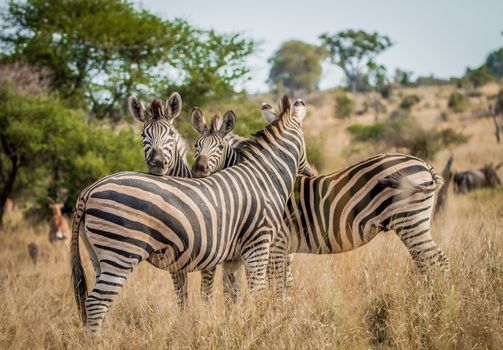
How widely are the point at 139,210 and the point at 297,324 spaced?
1541mm

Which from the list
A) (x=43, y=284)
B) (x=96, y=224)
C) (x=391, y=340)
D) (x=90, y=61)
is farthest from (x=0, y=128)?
(x=391, y=340)

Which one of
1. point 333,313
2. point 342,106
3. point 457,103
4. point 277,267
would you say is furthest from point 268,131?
point 457,103

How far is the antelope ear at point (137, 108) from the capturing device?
6.05 metres

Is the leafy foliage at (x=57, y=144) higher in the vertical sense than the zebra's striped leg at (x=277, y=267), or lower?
higher

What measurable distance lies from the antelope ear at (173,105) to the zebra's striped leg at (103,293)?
2051mm

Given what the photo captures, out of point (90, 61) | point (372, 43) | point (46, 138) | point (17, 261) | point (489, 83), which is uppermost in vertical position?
point (372, 43)

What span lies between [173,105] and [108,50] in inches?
485

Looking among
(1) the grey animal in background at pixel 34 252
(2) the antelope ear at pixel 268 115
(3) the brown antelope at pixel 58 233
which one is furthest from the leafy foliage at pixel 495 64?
(2) the antelope ear at pixel 268 115

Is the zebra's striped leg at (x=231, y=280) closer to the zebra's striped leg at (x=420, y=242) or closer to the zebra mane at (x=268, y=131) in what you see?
the zebra mane at (x=268, y=131)

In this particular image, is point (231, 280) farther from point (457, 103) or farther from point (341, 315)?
point (457, 103)

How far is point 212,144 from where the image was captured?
6098 millimetres

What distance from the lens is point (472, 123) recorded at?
29.1 metres

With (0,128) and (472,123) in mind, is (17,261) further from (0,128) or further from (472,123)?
(472,123)

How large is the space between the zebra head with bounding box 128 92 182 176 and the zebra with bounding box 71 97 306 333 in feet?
2.35
